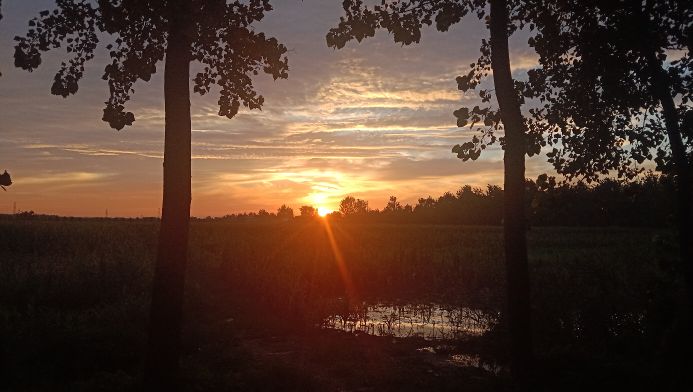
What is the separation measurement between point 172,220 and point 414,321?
8515 mm

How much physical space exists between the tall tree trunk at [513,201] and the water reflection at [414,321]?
4203mm

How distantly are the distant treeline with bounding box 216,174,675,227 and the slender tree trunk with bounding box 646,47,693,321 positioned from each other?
85cm

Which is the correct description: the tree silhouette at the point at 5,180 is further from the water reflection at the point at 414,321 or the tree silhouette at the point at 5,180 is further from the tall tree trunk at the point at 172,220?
the water reflection at the point at 414,321

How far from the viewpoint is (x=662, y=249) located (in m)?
9.77

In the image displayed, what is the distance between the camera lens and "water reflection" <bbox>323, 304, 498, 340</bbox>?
41.9 ft

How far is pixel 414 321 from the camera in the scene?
14.2 m

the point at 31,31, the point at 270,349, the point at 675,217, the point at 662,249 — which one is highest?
the point at 31,31

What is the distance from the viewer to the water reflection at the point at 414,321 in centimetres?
1276

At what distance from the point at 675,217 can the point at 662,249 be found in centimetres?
66

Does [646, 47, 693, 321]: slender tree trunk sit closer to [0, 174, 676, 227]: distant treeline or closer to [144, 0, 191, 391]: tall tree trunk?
[0, 174, 676, 227]: distant treeline

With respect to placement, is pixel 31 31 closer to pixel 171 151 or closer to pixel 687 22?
pixel 171 151

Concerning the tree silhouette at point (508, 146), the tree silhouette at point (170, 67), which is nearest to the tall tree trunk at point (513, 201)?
the tree silhouette at point (508, 146)

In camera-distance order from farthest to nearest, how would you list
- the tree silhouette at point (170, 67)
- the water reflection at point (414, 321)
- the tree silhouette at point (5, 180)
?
the water reflection at point (414, 321), the tree silhouette at point (170, 67), the tree silhouette at point (5, 180)

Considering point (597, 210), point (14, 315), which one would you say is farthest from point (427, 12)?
point (14, 315)
